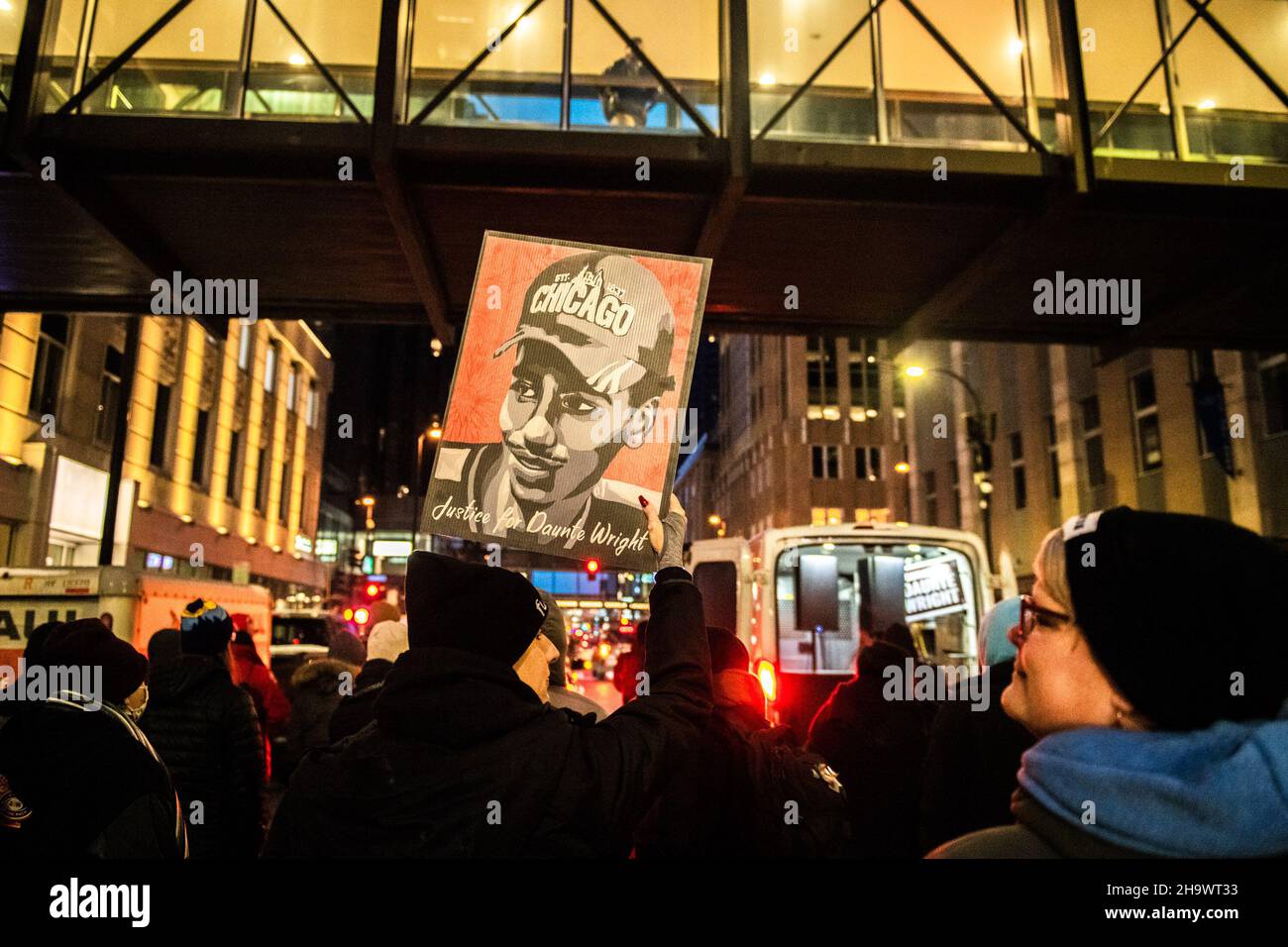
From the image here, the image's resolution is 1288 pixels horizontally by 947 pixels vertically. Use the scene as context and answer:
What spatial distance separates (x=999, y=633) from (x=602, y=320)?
2.30 meters

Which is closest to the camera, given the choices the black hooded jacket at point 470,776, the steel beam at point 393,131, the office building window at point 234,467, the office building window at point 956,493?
the black hooded jacket at point 470,776

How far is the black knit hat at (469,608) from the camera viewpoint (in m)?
2.14

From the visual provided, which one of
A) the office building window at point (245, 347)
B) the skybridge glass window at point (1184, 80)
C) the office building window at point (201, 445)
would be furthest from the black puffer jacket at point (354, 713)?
the office building window at point (245, 347)

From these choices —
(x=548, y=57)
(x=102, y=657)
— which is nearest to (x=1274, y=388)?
(x=548, y=57)

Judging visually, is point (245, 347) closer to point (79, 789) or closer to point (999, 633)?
point (79, 789)

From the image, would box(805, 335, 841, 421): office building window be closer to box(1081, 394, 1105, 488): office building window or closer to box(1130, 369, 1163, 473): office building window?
box(1081, 394, 1105, 488): office building window

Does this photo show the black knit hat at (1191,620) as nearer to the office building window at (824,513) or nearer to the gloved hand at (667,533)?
the gloved hand at (667,533)

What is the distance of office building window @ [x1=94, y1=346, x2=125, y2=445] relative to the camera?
19.7m

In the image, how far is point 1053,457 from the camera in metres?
25.4

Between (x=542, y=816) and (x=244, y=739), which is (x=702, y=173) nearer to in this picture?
(x=244, y=739)

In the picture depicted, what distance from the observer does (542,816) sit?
1.93m

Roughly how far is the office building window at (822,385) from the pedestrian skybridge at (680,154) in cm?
4442
